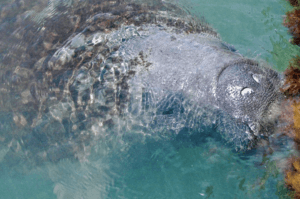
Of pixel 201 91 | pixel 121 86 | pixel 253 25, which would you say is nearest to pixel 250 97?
pixel 201 91

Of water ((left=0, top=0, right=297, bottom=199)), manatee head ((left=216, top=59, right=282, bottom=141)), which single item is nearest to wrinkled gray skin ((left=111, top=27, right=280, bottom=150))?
manatee head ((left=216, top=59, right=282, bottom=141))

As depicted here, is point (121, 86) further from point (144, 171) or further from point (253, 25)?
point (253, 25)

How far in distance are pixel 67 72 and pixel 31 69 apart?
519 mm

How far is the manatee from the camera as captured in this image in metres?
2.67

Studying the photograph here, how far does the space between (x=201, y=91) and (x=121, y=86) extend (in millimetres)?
951

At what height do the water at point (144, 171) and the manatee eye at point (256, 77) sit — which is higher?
the manatee eye at point (256, 77)

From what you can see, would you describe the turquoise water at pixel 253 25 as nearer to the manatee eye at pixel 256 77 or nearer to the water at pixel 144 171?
the manatee eye at pixel 256 77

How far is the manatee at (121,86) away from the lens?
8.75 ft

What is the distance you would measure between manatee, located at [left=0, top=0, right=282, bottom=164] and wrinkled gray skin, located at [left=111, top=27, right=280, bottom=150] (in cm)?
1

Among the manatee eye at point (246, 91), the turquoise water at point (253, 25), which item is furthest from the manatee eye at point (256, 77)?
the turquoise water at point (253, 25)

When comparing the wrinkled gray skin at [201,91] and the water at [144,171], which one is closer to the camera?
the wrinkled gray skin at [201,91]

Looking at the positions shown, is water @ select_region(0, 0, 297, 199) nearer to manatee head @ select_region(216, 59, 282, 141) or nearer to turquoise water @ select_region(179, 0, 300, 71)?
manatee head @ select_region(216, 59, 282, 141)

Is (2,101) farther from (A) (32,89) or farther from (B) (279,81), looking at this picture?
(B) (279,81)

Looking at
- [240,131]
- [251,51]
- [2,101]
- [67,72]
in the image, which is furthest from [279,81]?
[2,101]
